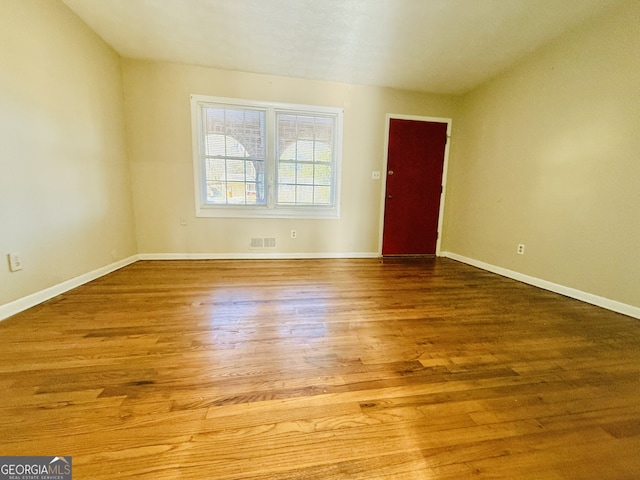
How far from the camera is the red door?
3697 mm

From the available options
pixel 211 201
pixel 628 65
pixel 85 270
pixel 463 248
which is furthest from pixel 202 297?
pixel 628 65

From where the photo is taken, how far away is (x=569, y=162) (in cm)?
237

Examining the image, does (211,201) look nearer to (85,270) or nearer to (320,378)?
(85,270)

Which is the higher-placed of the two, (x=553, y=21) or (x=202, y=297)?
(x=553, y=21)

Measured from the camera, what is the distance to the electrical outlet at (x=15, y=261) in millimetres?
1751

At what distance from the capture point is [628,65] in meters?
1.96

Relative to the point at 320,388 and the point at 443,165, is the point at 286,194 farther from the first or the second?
the point at 320,388

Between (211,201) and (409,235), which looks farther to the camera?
(409,235)

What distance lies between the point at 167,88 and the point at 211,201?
149cm

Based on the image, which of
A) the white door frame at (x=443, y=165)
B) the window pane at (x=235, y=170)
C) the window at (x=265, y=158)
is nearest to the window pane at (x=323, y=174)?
the window at (x=265, y=158)

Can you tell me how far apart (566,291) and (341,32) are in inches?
132

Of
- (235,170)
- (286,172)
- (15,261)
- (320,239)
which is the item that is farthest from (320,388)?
(235,170)

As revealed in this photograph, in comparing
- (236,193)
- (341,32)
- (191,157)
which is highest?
(341,32)

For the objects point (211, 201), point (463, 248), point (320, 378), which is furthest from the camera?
point (463, 248)
